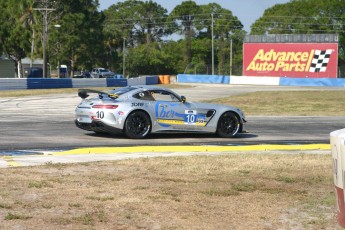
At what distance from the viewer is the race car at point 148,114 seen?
15680 millimetres

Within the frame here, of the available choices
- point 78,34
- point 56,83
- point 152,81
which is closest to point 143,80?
point 152,81

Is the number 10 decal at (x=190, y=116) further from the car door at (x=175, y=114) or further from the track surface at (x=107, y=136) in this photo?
the track surface at (x=107, y=136)

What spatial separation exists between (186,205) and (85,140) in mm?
7587

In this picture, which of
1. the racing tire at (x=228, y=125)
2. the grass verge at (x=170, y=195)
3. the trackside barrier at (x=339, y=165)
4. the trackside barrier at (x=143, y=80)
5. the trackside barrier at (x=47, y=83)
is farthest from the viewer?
the trackside barrier at (x=143, y=80)

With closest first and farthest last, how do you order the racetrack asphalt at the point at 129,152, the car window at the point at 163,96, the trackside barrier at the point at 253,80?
the racetrack asphalt at the point at 129,152 < the car window at the point at 163,96 < the trackside barrier at the point at 253,80

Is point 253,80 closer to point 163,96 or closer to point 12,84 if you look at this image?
point 12,84

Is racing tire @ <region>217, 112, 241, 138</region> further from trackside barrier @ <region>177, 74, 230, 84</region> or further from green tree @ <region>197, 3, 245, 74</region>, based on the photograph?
green tree @ <region>197, 3, 245, 74</region>

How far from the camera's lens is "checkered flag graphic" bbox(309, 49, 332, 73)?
260 feet

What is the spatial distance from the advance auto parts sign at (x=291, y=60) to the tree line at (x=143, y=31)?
6.15 m

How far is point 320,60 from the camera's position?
261 ft

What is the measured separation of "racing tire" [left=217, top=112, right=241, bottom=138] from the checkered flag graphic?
210 feet

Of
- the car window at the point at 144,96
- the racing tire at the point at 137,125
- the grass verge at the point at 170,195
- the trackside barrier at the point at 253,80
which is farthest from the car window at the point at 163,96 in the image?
the trackside barrier at the point at 253,80

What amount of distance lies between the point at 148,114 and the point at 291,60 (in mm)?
66777

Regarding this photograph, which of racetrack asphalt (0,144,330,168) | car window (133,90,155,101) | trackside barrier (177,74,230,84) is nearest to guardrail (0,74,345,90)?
trackside barrier (177,74,230,84)
